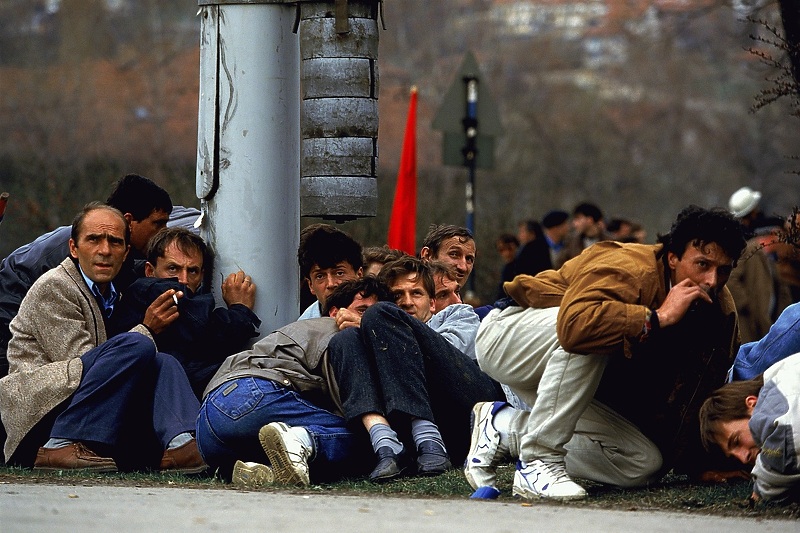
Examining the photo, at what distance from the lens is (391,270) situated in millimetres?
7012

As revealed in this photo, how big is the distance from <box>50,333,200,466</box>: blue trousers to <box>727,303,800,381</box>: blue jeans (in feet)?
7.89

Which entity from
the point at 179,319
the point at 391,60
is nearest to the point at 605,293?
the point at 179,319

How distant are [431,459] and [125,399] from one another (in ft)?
4.64

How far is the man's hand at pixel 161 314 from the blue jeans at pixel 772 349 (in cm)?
255

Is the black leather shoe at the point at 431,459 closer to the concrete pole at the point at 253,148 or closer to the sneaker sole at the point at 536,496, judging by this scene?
the sneaker sole at the point at 536,496

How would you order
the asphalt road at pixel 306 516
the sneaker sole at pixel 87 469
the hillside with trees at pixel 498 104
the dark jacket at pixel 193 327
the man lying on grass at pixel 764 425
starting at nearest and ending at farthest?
the asphalt road at pixel 306 516
the man lying on grass at pixel 764 425
the sneaker sole at pixel 87 469
the dark jacket at pixel 193 327
the hillside with trees at pixel 498 104

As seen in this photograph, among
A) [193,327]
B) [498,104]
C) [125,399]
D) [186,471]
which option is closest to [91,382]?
[125,399]

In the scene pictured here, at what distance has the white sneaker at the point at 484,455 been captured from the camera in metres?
5.69

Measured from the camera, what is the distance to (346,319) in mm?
6473

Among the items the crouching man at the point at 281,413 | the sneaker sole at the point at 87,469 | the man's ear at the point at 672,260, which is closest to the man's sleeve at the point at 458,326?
the crouching man at the point at 281,413

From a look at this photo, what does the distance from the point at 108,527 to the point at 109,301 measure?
2.57m

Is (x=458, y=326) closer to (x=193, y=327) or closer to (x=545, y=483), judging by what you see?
(x=193, y=327)

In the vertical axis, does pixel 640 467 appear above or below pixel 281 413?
below

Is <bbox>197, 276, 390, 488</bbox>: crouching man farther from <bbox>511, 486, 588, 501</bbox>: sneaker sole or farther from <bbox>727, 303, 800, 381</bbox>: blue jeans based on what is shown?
<bbox>727, 303, 800, 381</bbox>: blue jeans
